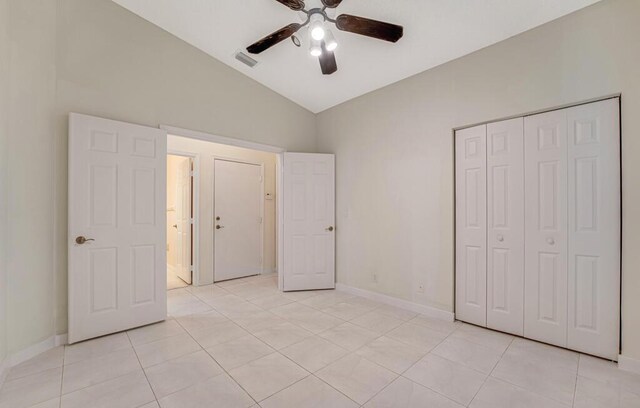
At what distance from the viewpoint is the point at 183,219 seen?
15.3 ft

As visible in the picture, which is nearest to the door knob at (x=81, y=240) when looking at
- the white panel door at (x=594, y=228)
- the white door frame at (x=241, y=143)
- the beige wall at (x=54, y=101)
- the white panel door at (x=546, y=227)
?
the beige wall at (x=54, y=101)

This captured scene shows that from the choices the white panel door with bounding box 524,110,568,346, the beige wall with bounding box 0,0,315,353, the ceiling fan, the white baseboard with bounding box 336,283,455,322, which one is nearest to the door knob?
the beige wall with bounding box 0,0,315,353

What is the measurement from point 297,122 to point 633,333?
4.21 m

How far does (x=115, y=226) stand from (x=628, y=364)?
14.7 ft

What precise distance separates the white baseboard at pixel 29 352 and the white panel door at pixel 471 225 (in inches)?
152

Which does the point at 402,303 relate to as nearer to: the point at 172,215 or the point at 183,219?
the point at 183,219

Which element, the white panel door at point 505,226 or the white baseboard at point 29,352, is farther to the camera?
the white panel door at point 505,226

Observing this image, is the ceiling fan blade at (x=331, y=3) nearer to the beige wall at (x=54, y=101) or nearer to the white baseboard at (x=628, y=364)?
the beige wall at (x=54, y=101)

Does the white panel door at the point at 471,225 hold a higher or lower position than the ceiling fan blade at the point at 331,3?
lower

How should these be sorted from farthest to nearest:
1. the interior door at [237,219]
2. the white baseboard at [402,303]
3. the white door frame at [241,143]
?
the interior door at [237,219] < the white door frame at [241,143] < the white baseboard at [402,303]

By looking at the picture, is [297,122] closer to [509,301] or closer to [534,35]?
[534,35]

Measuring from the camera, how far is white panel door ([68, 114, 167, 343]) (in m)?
2.48

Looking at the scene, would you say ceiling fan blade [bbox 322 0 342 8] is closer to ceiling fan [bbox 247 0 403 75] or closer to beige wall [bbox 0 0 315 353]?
ceiling fan [bbox 247 0 403 75]

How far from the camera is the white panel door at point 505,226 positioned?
8.62 feet
